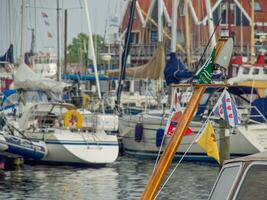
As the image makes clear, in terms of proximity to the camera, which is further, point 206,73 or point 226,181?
point 206,73

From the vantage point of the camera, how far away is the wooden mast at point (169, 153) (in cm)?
1096

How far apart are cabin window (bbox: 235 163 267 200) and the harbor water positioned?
16.4 m

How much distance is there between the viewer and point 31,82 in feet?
138

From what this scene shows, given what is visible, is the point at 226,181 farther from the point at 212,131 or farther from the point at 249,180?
the point at 212,131

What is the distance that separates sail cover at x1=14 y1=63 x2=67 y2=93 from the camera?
138 ft

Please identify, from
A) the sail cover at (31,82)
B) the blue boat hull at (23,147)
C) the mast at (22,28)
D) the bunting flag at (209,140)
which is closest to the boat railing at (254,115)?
the blue boat hull at (23,147)

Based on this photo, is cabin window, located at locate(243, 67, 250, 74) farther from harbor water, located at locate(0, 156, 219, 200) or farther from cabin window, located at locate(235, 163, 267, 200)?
cabin window, located at locate(235, 163, 267, 200)

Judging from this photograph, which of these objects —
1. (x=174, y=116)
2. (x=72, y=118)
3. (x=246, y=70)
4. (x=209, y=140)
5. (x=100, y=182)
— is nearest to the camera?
(x=174, y=116)

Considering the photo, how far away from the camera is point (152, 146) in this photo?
38594mm

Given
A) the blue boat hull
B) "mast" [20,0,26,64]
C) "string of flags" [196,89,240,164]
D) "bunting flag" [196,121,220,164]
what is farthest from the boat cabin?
"mast" [20,0,26,64]

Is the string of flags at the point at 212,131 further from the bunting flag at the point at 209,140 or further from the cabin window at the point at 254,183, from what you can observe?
the cabin window at the point at 254,183

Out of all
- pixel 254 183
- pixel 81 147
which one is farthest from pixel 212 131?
pixel 81 147

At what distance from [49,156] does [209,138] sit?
1563 cm

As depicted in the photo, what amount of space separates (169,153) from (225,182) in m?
1.48
